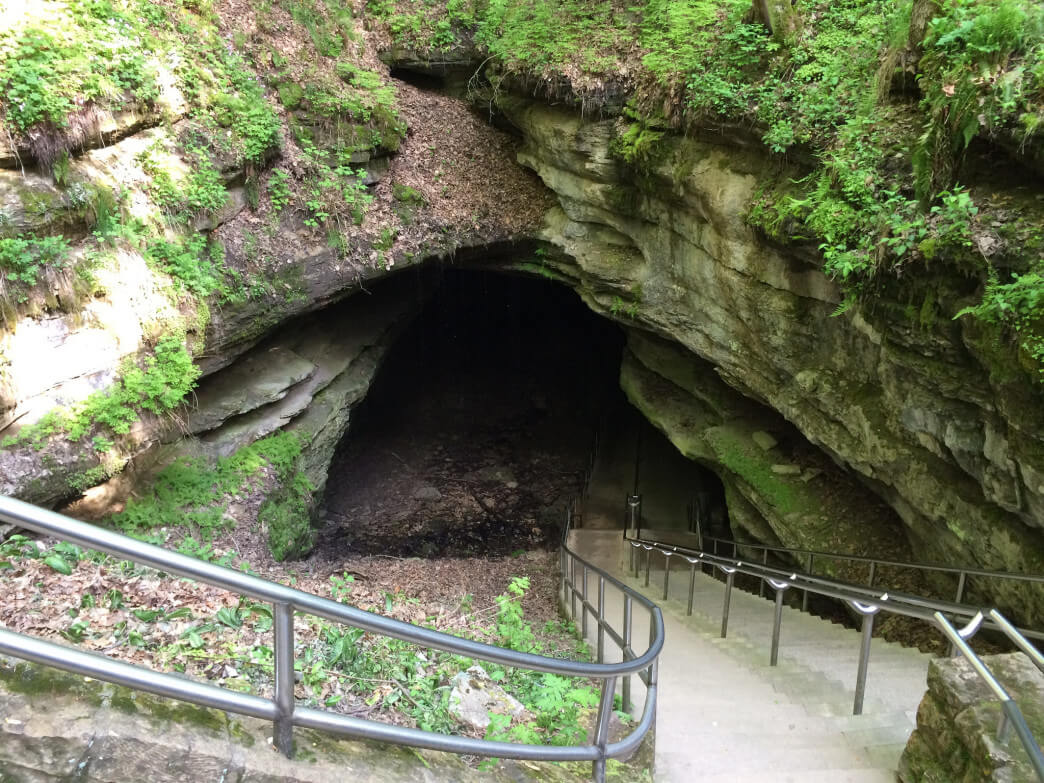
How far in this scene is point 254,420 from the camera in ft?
28.6

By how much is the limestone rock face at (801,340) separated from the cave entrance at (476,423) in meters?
3.48

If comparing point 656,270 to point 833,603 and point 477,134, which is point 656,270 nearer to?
point 477,134

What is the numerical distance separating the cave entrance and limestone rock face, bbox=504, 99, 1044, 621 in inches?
137

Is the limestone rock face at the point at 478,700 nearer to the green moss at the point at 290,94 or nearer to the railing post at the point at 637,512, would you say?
the railing post at the point at 637,512

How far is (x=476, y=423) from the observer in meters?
14.8

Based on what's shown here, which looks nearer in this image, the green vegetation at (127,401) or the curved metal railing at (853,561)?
the curved metal railing at (853,561)

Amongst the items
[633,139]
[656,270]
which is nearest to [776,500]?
[656,270]

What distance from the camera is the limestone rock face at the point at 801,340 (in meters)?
5.05

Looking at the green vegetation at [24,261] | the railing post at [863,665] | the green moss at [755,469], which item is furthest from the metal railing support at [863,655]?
the green vegetation at [24,261]

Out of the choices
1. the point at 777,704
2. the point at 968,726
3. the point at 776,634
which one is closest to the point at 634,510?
the point at 776,634

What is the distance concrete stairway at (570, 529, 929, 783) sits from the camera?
338cm

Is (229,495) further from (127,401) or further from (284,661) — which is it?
(284,661)

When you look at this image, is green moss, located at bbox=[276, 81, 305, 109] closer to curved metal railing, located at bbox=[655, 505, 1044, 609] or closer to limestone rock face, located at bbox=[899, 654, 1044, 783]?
curved metal railing, located at bbox=[655, 505, 1044, 609]

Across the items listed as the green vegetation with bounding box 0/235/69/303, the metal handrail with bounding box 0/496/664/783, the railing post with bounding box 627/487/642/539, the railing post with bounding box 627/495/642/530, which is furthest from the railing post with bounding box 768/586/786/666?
the green vegetation with bounding box 0/235/69/303
